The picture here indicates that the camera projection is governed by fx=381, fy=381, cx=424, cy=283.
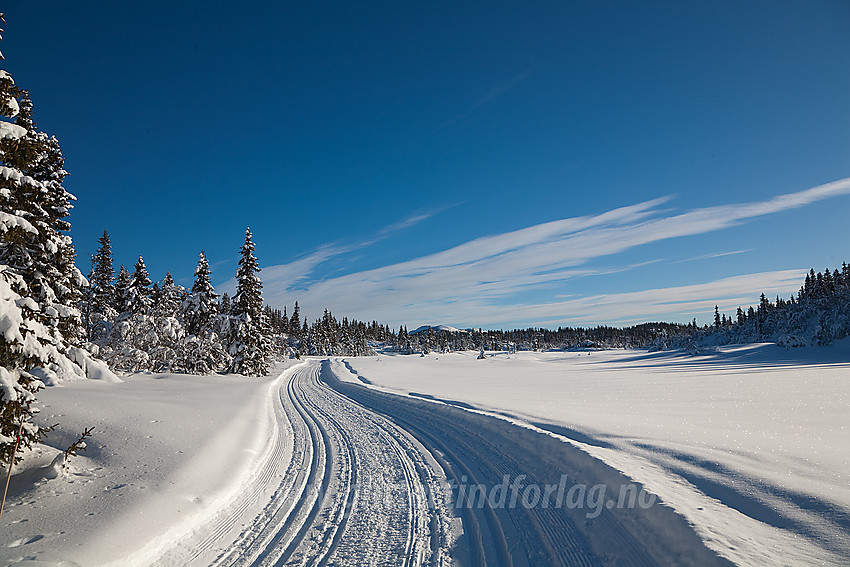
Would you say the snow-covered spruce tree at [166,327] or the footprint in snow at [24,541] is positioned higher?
the snow-covered spruce tree at [166,327]

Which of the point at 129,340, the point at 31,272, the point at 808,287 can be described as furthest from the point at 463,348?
the point at 31,272

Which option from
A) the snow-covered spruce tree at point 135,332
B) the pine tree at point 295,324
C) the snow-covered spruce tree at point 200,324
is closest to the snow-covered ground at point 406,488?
the snow-covered spruce tree at point 135,332

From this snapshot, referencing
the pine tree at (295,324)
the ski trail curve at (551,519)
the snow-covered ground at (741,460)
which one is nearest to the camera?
the snow-covered ground at (741,460)

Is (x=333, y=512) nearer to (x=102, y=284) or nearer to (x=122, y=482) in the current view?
(x=122, y=482)

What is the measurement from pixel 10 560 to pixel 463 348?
133 m

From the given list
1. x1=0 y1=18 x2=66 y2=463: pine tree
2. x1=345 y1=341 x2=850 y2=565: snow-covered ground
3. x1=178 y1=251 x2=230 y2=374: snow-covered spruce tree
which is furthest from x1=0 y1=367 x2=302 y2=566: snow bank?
x1=178 y1=251 x2=230 y2=374: snow-covered spruce tree

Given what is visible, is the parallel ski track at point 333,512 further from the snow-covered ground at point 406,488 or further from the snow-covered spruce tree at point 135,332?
the snow-covered spruce tree at point 135,332

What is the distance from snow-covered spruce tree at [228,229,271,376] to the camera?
90.9 ft

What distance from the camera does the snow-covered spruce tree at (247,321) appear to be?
27703 millimetres

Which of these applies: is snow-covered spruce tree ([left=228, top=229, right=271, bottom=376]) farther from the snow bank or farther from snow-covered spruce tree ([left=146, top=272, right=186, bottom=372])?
the snow bank

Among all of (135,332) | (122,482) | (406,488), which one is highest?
(135,332)

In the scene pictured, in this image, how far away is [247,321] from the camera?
27766 millimetres

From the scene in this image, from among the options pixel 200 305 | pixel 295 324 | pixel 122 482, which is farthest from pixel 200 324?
pixel 295 324

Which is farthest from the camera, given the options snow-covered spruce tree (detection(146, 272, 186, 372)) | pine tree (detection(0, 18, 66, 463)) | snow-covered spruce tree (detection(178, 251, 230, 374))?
snow-covered spruce tree (detection(178, 251, 230, 374))
